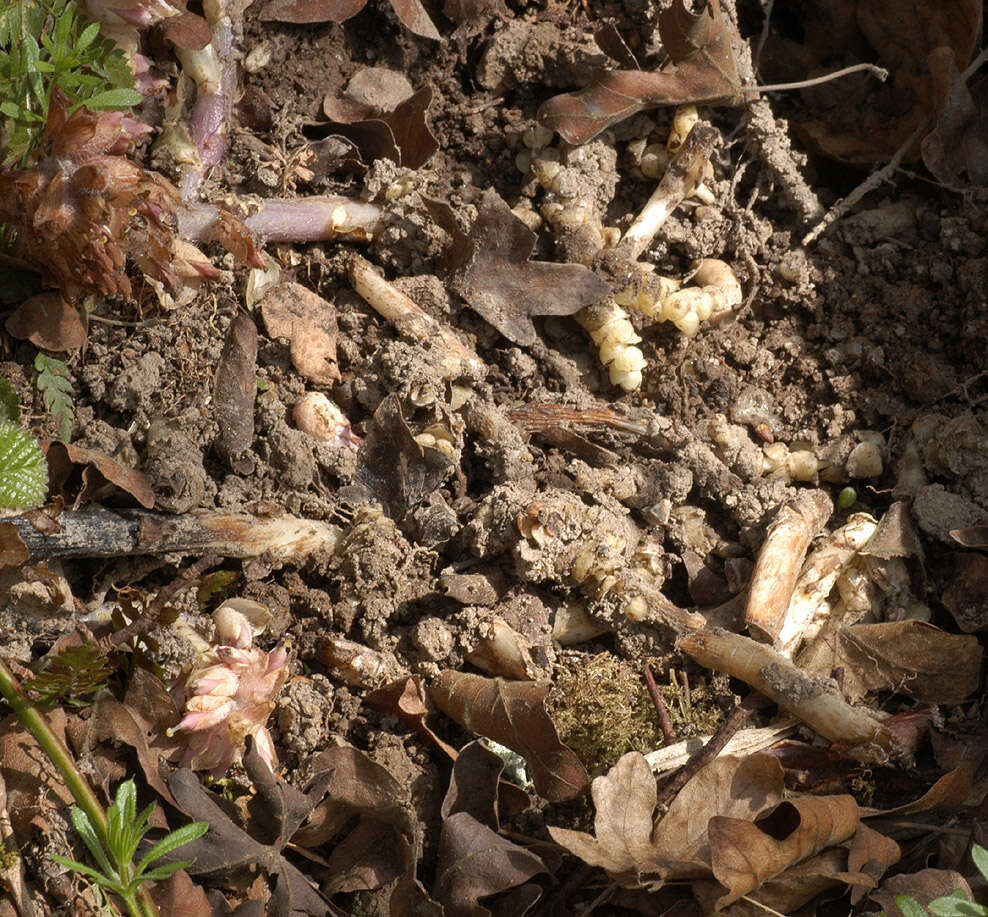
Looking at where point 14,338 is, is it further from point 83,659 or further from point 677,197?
point 677,197

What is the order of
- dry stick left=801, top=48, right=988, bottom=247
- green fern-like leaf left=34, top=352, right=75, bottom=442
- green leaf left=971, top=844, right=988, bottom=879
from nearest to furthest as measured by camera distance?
green leaf left=971, top=844, right=988, bottom=879 → green fern-like leaf left=34, top=352, right=75, bottom=442 → dry stick left=801, top=48, right=988, bottom=247

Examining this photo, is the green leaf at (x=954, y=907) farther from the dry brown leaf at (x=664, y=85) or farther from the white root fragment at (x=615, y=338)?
the dry brown leaf at (x=664, y=85)

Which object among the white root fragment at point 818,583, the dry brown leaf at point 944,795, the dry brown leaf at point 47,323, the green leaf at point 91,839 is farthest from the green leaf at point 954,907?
the dry brown leaf at point 47,323

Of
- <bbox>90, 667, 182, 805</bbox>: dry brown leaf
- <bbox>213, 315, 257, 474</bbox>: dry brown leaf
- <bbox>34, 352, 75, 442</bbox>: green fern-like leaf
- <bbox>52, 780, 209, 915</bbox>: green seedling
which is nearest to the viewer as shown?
<bbox>52, 780, 209, 915</bbox>: green seedling

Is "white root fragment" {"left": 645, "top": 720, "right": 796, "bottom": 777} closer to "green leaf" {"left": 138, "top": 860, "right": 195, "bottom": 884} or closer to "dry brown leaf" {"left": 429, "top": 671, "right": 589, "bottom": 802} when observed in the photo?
"dry brown leaf" {"left": 429, "top": 671, "right": 589, "bottom": 802}

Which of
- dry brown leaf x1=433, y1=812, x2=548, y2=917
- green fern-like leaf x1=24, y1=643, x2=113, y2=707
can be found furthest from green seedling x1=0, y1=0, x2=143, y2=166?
dry brown leaf x1=433, y1=812, x2=548, y2=917

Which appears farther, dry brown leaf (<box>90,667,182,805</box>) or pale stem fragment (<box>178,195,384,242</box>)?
pale stem fragment (<box>178,195,384,242</box>)

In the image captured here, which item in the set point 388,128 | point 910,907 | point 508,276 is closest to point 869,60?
point 508,276

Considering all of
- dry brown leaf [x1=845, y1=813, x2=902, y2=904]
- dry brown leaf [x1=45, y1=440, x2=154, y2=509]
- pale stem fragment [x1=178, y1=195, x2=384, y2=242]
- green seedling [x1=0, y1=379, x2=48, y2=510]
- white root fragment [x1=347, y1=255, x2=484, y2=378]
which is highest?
pale stem fragment [x1=178, y1=195, x2=384, y2=242]
